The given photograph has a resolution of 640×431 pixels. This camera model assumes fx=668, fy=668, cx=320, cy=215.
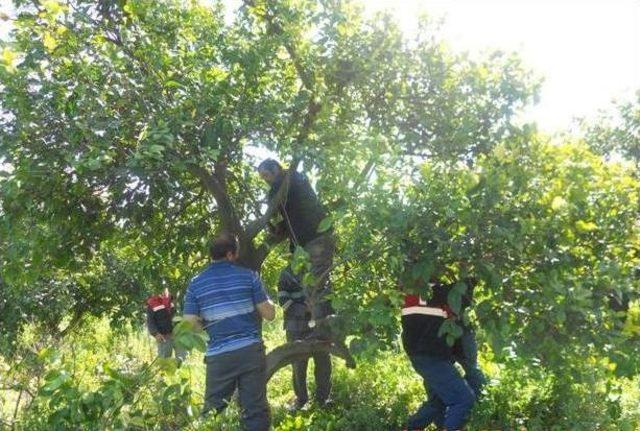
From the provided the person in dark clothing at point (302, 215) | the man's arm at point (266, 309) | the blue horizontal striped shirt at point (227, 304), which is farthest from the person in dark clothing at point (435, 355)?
the blue horizontal striped shirt at point (227, 304)

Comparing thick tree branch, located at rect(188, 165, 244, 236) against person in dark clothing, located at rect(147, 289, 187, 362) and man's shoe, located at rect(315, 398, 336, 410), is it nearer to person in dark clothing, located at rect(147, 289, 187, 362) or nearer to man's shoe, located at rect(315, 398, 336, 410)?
man's shoe, located at rect(315, 398, 336, 410)

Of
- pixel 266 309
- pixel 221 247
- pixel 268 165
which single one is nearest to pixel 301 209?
pixel 268 165

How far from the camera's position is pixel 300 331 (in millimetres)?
5738

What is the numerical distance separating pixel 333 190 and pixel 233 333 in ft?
4.28

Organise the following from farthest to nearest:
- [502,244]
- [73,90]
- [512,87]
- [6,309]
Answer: [6,309] → [512,87] → [73,90] → [502,244]

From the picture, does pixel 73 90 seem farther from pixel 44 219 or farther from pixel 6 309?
pixel 6 309

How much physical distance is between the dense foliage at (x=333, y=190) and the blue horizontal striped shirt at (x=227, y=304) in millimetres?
671

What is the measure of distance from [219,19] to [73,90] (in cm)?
120

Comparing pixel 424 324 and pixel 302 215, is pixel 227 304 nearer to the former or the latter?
pixel 302 215

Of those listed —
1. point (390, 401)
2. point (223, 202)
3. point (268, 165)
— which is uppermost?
point (268, 165)

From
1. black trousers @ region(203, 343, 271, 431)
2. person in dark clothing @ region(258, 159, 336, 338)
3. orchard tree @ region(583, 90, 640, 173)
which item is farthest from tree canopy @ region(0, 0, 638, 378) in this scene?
orchard tree @ region(583, 90, 640, 173)

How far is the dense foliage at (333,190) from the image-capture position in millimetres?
3330

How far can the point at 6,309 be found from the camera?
345 inches

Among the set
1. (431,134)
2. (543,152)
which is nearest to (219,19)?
(431,134)
